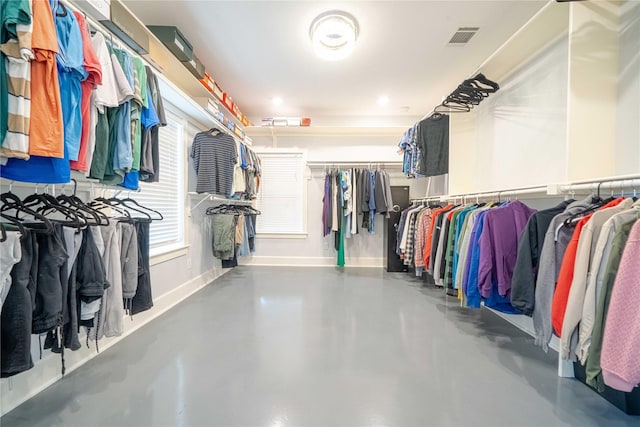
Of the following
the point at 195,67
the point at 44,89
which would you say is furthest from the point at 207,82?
the point at 44,89

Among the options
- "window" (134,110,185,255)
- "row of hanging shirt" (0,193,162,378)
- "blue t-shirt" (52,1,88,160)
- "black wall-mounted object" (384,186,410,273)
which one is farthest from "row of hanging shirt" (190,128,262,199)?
"black wall-mounted object" (384,186,410,273)

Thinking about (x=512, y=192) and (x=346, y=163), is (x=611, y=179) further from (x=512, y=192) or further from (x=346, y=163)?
(x=346, y=163)

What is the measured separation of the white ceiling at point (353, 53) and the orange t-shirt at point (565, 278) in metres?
2.06

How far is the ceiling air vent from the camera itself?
101 inches

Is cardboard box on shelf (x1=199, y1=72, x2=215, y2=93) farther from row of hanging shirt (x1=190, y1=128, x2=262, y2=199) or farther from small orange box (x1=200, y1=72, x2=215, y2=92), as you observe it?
row of hanging shirt (x1=190, y1=128, x2=262, y2=199)

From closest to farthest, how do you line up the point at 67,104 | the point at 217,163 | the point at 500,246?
the point at 67,104
the point at 500,246
the point at 217,163

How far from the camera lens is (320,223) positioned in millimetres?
5004

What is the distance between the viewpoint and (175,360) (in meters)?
1.81

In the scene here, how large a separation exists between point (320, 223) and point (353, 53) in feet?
9.54

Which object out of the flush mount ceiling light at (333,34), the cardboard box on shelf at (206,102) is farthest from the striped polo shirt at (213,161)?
the flush mount ceiling light at (333,34)

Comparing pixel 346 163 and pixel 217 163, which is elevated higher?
pixel 346 163

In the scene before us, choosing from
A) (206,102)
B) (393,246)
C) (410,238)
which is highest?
(206,102)

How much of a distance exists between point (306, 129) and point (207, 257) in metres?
2.69

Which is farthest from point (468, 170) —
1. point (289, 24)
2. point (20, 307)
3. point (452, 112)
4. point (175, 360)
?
point (20, 307)
